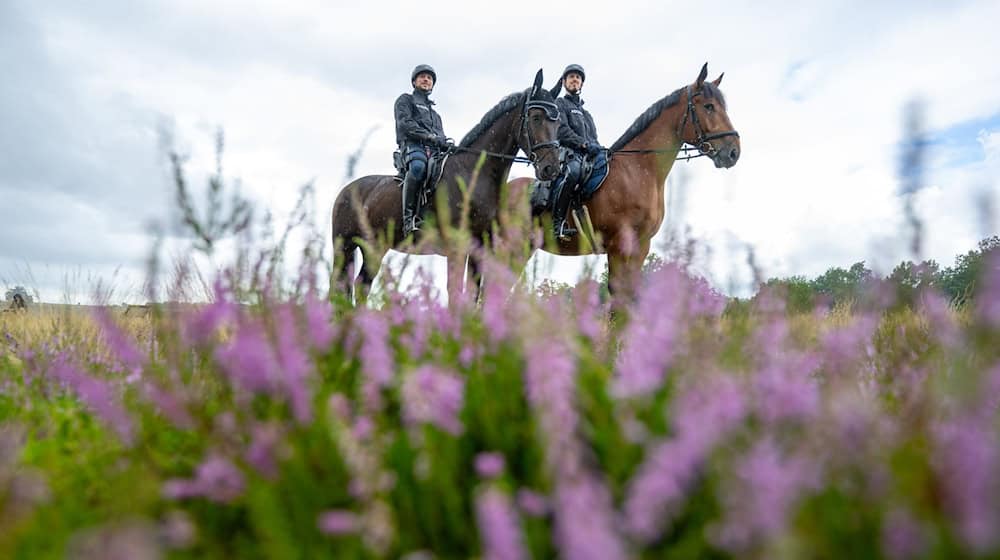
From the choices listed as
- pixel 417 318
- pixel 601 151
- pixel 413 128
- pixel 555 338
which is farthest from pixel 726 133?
pixel 555 338

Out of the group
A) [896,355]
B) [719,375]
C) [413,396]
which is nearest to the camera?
[719,375]

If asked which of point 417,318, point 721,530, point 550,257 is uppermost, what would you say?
point 550,257

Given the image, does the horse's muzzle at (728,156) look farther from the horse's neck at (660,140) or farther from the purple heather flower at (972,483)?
the purple heather flower at (972,483)

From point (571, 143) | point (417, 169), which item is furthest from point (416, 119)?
point (571, 143)

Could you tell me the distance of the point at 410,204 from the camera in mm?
9117

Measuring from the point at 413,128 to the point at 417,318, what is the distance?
6.63 m

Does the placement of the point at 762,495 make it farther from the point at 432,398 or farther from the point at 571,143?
the point at 571,143

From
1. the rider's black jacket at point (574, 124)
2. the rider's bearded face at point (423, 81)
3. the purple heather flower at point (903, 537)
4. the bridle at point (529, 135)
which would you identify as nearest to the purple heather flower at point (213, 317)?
the purple heather flower at point (903, 537)

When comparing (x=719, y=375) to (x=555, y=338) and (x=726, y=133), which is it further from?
(x=726, y=133)

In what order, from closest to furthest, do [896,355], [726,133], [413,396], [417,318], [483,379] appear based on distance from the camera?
[413,396] → [483,379] → [417,318] → [896,355] → [726,133]

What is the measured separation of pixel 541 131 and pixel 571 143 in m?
0.99

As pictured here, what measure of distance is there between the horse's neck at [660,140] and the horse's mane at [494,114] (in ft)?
6.03

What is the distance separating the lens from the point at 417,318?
2.99 m

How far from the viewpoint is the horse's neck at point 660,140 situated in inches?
364
